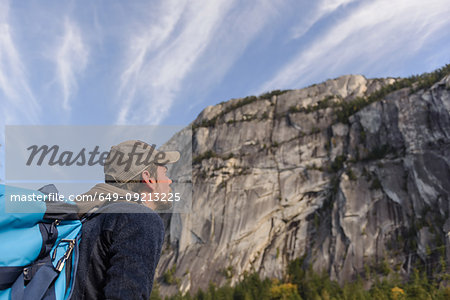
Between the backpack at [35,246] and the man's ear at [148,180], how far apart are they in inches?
23.9

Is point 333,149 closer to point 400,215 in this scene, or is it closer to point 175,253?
point 400,215

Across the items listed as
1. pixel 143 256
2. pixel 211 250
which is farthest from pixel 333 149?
pixel 143 256

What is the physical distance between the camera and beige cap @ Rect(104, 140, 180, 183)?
2600mm

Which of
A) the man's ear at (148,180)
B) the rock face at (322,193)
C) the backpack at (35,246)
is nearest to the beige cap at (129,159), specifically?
the man's ear at (148,180)

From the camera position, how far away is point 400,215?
4391 centimetres

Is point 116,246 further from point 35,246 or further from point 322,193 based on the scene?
point 322,193

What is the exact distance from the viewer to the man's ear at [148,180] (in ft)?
8.76

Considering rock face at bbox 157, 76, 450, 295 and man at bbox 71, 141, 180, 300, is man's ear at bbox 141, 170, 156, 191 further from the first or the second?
rock face at bbox 157, 76, 450, 295

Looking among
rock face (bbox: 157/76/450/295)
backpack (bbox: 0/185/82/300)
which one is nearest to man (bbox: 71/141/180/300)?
backpack (bbox: 0/185/82/300)

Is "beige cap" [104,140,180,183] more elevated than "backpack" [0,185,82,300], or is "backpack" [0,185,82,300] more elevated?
"beige cap" [104,140,180,183]

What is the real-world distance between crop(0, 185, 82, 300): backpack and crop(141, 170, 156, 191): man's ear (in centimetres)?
A: 61

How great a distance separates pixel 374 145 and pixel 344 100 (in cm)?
1287

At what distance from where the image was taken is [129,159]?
265cm

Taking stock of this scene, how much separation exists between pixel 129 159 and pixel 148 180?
21 centimetres
